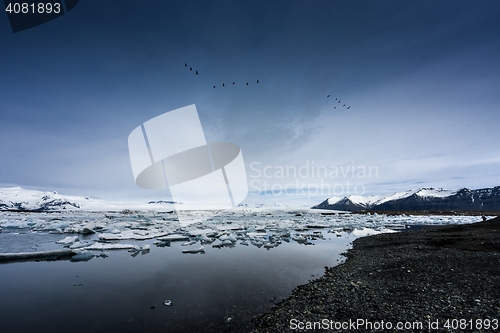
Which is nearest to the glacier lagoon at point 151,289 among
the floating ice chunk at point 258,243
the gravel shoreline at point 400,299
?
the gravel shoreline at point 400,299

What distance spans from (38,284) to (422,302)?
11.2 meters

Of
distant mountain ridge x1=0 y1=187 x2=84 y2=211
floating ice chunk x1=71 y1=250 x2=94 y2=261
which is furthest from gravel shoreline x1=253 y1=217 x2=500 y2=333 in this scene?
distant mountain ridge x1=0 y1=187 x2=84 y2=211

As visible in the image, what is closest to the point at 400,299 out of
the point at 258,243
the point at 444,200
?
the point at 258,243

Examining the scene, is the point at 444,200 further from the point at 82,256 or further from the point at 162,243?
the point at 82,256

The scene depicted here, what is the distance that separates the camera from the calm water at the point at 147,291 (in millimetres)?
4730

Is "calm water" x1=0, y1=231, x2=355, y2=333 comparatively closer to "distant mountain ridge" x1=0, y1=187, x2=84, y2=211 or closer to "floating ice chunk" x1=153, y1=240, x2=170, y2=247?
"floating ice chunk" x1=153, y1=240, x2=170, y2=247

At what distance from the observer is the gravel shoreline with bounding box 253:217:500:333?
14.1ft

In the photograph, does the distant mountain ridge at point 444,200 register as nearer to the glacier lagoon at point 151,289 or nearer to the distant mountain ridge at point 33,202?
the glacier lagoon at point 151,289

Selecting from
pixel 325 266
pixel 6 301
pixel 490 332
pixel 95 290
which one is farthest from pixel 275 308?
pixel 6 301

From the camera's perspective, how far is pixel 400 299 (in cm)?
530

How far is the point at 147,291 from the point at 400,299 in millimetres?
7085

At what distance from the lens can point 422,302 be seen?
5.05m

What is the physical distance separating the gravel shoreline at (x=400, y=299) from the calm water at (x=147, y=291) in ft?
2.61

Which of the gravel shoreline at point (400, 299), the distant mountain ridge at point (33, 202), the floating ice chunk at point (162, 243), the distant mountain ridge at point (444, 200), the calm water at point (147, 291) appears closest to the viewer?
the gravel shoreline at point (400, 299)
